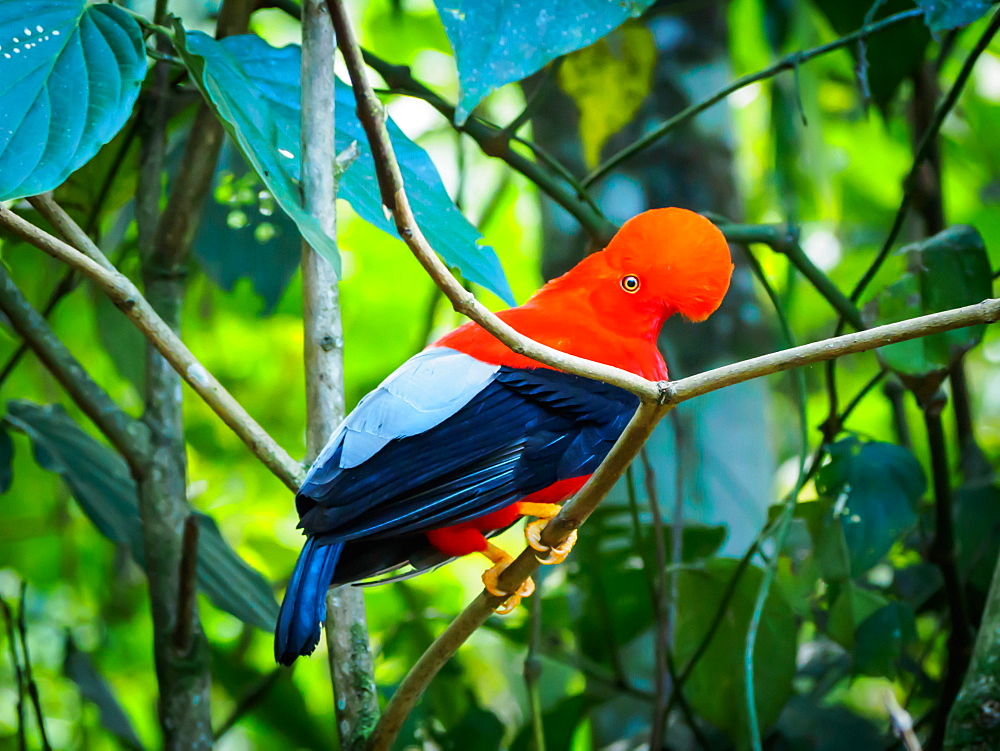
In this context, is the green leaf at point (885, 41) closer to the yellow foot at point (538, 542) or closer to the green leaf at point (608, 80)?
the green leaf at point (608, 80)

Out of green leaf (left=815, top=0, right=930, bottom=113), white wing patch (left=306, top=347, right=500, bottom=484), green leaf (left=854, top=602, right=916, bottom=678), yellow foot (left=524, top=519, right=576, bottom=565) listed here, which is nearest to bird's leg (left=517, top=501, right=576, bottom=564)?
yellow foot (left=524, top=519, right=576, bottom=565)

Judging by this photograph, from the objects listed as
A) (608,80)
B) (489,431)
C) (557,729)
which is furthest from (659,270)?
(557,729)

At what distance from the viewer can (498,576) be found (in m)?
1.10

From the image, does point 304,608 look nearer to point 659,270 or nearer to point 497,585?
point 497,585

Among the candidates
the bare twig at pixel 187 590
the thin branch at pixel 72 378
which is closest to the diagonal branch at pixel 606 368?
the bare twig at pixel 187 590

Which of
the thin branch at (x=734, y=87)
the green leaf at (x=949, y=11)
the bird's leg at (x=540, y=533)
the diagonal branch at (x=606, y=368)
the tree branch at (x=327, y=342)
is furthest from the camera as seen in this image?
the thin branch at (x=734, y=87)

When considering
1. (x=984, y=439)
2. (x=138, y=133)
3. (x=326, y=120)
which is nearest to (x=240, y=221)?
(x=138, y=133)

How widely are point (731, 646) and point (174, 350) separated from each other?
112 cm

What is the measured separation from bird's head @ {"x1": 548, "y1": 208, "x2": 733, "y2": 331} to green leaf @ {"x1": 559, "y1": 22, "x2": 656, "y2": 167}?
522 millimetres

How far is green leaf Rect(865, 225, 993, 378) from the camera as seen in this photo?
1.40 metres

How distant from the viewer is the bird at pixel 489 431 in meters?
1.00

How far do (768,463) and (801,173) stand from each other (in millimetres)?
1036

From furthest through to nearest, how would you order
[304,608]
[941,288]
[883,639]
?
1. [883,639]
2. [941,288]
3. [304,608]

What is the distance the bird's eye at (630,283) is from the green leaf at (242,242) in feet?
2.75
